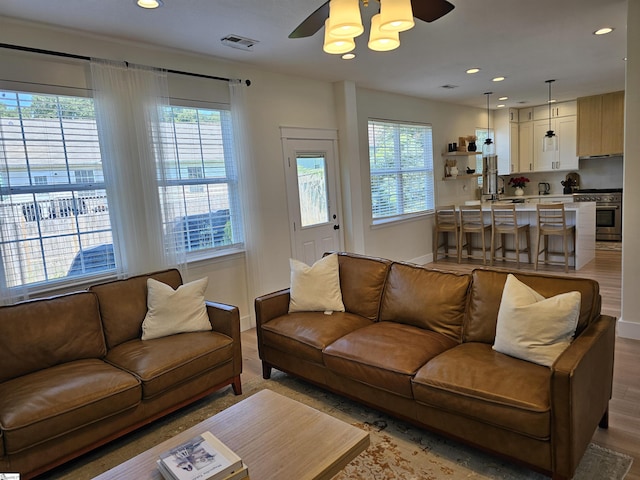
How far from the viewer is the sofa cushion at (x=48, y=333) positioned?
8.13 feet

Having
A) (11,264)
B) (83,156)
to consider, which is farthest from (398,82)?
(11,264)

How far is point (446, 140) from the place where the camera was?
731 centimetres

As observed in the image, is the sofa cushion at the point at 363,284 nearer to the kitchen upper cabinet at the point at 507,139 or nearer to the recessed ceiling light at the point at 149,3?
the recessed ceiling light at the point at 149,3

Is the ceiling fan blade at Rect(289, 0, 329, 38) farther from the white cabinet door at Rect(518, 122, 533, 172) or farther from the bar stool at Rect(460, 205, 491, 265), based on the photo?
the white cabinet door at Rect(518, 122, 533, 172)

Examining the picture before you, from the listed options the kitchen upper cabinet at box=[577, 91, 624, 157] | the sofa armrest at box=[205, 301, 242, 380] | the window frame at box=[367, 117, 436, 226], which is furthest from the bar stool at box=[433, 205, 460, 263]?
the sofa armrest at box=[205, 301, 242, 380]

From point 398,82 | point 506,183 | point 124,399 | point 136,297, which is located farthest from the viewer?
point 506,183

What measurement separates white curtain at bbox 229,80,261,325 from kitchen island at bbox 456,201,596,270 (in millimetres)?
3979

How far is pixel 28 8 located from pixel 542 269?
6352mm

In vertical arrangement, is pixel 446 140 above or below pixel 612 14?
below

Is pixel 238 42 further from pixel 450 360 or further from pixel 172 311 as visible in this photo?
pixel 450 360

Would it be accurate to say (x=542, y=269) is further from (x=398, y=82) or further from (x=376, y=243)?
(x=398, y=82)

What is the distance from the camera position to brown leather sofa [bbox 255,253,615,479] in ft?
6.04

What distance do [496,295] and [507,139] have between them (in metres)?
6.97

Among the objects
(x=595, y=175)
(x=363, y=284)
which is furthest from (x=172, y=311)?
(x=595, y=175)
